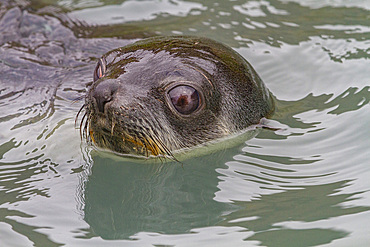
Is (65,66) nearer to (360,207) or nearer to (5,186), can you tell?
(5,186)

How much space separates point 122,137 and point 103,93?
0.42 m

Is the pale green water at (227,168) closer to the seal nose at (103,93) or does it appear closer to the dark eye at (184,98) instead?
the dark eye at (184,98)

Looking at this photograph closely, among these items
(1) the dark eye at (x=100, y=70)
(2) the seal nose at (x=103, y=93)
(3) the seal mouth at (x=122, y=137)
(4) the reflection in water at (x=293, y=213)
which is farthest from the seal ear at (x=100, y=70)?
(4) the reflection in water at (x=293, y=213)

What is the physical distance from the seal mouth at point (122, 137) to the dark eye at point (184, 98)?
32 centimetres

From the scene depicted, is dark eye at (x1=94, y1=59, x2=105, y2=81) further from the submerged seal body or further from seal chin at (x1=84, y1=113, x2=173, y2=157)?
seal chin at (x1=84, y1=113, x2=173, y2=157)

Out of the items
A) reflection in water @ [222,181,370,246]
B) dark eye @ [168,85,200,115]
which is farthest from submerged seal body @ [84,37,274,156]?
reflection in water @ [222,181,370,246]

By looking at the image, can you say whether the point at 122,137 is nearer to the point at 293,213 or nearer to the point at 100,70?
the point at 100,70

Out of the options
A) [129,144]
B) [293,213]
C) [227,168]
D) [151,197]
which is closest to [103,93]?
[129,144]

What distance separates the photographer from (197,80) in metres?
4.88

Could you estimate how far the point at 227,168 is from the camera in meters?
4.90

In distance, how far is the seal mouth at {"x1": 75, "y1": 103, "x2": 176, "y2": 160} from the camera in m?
4.58

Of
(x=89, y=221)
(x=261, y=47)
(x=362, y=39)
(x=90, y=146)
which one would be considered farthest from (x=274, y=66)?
(x=89, y=221)

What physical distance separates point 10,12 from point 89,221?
13.7 feet

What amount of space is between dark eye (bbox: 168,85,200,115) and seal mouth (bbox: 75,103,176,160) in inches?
12.6
